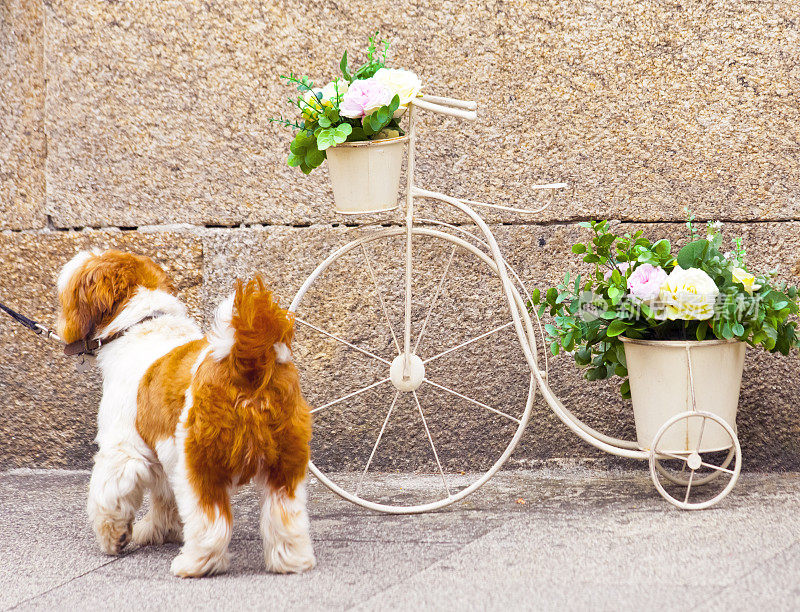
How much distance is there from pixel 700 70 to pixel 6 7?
10.1 ft

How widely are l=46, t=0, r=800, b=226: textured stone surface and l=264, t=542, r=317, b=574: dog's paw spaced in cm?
170

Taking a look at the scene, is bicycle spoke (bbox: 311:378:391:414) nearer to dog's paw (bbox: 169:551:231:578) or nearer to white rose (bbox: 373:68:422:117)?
dog's paw (bbox: 169:551:231:578)

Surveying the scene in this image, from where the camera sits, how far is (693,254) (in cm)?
329

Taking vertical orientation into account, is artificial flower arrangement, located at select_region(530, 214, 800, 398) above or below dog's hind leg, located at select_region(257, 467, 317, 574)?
above

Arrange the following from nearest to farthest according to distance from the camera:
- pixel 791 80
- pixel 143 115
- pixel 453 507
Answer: pixel 453 507 → pixel 791 80 → pixel 143 115

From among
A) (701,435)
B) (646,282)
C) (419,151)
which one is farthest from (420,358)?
(701,435)

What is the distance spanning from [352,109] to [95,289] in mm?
1026

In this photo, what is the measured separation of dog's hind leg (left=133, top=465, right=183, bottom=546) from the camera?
124 inches

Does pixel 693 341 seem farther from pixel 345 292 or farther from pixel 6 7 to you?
pixel 6 7

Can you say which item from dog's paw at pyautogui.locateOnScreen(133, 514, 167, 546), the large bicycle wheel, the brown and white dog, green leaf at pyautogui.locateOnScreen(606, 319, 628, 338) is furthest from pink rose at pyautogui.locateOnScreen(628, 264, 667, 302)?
dog's paw at pyautogui.locateOnScreen(133, 514, 167, 546)

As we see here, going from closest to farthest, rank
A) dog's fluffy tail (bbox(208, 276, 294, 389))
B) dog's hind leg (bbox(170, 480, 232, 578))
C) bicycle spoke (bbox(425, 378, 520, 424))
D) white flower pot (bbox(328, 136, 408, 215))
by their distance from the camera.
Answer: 1. dog's fluffy tail (bbox(208, 276, 294, 389))
2. dog's hind leg (bbox(170, 480, 232, 578))
3. white flower pot (bbox(328, 136, 408, 215))
4. bicycle spoke (bbox(425, 378, 520, 424))

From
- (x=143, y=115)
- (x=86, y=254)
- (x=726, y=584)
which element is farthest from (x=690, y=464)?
(x=143, y=115)

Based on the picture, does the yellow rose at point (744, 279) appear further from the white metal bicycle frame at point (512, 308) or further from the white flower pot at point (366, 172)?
the white flower pot at point (366, 172)

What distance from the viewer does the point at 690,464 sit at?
3.21 m
